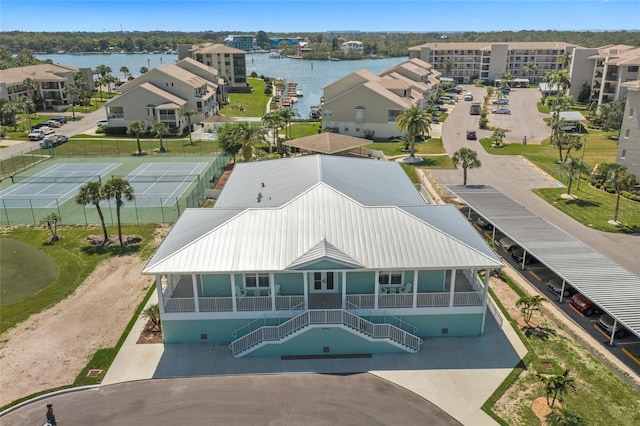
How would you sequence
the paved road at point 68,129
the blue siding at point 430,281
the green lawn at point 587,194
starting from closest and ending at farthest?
the blue siding at point 430,281 < the green lawn at point 587,194 < the paved road at point 68,129

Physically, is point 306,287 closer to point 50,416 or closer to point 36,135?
point 50,416

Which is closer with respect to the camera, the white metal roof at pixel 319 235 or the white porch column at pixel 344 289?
the white metal roof at pixel 319 235

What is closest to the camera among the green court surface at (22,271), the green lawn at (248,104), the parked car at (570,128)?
the green court surface at (22,271)

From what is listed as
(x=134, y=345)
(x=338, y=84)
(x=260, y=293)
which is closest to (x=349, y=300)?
(x=260, y=293)

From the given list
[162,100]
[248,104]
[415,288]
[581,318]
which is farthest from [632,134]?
[248,104]

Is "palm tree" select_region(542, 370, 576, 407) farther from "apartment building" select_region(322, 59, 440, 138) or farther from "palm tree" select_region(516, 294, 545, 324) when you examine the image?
"apartment building" select_region(322, 59, 440, 138)

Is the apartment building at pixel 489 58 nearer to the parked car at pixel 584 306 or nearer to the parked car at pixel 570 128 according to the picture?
the parked car at pixel 570 128

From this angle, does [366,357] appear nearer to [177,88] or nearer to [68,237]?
[68,237]

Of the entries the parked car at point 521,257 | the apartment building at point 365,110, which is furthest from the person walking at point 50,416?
the apartment building at point 365,110
